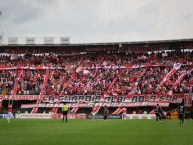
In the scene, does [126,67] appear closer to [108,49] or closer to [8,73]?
[108,49]

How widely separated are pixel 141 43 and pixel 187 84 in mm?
13475

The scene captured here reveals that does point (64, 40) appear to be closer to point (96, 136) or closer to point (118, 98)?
point (118, 98)

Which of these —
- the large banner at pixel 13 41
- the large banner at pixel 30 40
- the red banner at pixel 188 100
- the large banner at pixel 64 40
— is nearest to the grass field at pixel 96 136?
the red banner at pixel 188 100

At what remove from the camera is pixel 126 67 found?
5916 centimetres

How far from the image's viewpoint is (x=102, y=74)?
193 feet

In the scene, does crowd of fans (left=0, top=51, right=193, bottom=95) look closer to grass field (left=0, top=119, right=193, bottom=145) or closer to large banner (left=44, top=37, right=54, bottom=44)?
large banner (left=44, top=37, right=54, bottom=44)

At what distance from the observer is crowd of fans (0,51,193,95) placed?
53.9 metres

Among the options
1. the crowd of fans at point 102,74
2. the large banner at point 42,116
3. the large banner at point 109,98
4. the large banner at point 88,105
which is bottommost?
the large banner at point 42,116

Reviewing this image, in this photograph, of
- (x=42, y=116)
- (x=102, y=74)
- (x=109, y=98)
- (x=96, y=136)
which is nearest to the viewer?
(x=96, y=136)

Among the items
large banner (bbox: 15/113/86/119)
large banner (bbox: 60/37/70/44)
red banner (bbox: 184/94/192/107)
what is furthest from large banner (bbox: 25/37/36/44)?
red banner (bbox: 184/94/192/107)

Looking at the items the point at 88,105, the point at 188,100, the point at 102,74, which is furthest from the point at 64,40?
the point at 188,100

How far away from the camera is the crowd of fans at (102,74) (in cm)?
5391

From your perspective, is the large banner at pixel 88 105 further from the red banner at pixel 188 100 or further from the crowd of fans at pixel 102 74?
the red banner at pixel 188 100

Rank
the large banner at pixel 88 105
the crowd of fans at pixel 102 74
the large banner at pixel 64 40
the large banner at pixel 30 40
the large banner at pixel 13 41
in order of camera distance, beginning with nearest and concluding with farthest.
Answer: the large banner at pixel 88 105
the crowd of fans at pixel 102 74
the large banner at pixel 64 40
the large banner at pixel 30 40
the large banner at pixel 13 41
